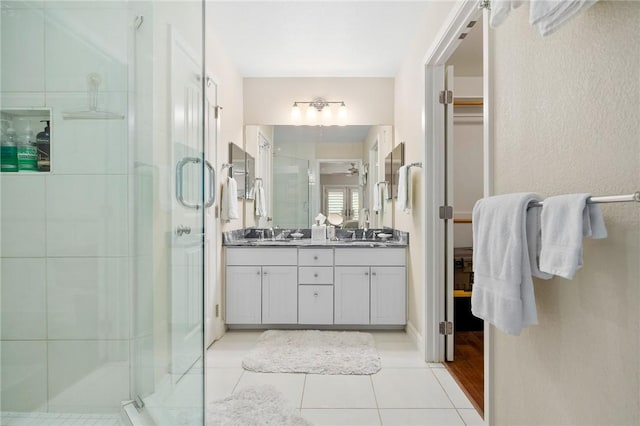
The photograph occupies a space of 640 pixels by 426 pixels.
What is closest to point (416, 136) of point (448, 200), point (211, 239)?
point (448, 200)

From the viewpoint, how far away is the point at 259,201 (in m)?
3.72

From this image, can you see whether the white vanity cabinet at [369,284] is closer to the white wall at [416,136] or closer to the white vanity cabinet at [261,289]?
the white wall at [416,136]

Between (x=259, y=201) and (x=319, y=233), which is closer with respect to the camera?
(x=319, y=233)

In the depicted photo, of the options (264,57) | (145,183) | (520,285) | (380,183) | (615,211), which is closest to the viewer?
(615,211)

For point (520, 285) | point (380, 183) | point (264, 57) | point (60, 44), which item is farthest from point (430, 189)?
point (60, 44)

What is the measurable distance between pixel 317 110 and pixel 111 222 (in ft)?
8.39

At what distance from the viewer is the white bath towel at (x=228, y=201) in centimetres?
308

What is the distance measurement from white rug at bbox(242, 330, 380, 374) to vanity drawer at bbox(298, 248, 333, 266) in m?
0.57

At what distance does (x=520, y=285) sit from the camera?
1.12 metres

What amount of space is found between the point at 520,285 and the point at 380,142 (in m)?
2.76

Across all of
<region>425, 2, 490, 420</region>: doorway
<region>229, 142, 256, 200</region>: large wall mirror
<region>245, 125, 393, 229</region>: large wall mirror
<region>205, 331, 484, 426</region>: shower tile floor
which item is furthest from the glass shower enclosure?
<region>245, 125, 393, 229</region>: large wall mirror

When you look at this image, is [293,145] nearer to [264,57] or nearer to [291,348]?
[264,57]

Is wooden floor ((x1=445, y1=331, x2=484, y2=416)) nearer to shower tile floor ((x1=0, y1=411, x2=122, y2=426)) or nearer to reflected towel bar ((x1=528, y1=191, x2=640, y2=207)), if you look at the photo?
reflected towel bar ((x1=528, y1=191, x2=640, y2=207))

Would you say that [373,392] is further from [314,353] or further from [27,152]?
[27,152]
